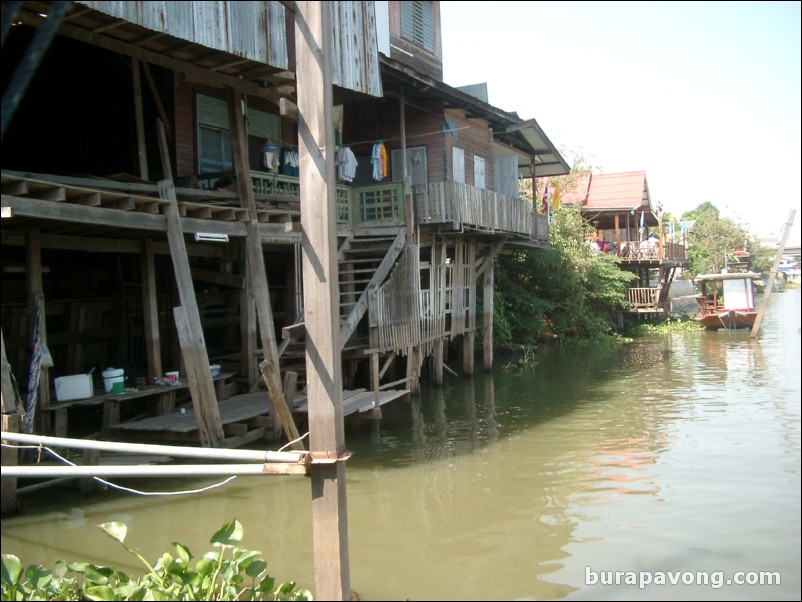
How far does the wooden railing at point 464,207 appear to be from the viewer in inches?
610

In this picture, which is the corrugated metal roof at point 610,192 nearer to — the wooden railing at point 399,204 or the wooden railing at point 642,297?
the wooden railing at point 642,297

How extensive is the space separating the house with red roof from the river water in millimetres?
19732

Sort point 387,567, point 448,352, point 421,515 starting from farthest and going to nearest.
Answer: point 448,352
point 421,515
point 387,567

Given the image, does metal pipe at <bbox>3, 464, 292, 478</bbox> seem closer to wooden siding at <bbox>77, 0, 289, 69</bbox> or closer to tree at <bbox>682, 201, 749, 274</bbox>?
wooden siding at <bbox>77, 0, 289, 69</bbox>

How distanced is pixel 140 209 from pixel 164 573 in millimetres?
5952

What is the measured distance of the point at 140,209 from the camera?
9359 millimetres

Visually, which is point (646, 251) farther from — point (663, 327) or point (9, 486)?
point (9, 486)

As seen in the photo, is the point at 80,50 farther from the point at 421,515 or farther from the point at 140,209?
the point at 421,515

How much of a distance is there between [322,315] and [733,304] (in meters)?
30.5

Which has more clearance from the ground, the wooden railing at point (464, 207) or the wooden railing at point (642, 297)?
the wooden railing at point (464, 207)

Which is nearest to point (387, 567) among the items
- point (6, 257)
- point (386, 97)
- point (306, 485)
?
Result: point (306, 485)

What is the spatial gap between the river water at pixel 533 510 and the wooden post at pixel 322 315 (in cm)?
146

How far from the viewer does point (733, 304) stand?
99.7 ft

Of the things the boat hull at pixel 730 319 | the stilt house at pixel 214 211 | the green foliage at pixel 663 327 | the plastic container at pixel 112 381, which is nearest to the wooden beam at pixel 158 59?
the stilt house at pixel 214 211
